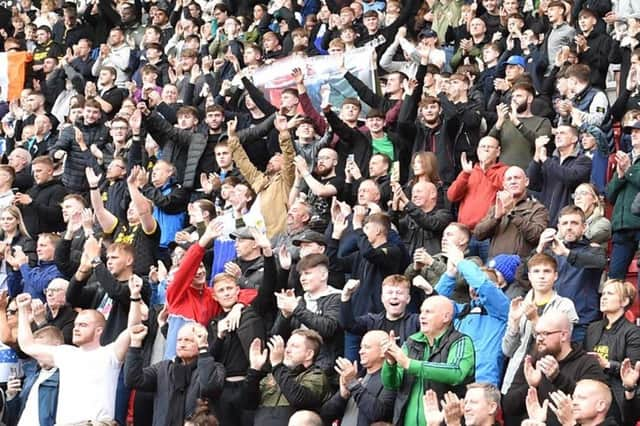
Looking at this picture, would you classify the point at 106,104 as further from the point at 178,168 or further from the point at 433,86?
the point at 433,86

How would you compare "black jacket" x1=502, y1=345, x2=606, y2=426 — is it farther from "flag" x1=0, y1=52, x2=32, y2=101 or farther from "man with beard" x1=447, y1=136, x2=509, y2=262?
"flag" x1=0, y1=52, x2=32, y2=101

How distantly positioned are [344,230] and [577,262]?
215 centimetres

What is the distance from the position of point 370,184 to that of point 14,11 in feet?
39.4

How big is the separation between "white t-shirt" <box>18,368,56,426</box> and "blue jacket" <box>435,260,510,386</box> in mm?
2944

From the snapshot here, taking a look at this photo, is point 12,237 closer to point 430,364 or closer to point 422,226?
point 422,226

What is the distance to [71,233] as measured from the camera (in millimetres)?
13266

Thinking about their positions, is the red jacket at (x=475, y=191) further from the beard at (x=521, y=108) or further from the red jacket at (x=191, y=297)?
the red jacket at (x=191, y=297)

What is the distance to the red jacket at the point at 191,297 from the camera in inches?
431

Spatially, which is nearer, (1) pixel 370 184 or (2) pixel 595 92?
(1) pixel 370 184

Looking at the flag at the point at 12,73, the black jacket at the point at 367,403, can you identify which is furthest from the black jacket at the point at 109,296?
the flag at the point at 12,73

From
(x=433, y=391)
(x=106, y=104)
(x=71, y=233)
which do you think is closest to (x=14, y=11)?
(x=106, y=104)

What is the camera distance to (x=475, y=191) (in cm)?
1233

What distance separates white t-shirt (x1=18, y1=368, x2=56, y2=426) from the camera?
10844 millimetres

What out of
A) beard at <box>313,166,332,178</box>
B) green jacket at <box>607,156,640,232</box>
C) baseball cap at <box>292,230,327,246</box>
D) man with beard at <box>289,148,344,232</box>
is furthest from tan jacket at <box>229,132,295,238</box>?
green jacket at <box>607,156,640,232</box>
